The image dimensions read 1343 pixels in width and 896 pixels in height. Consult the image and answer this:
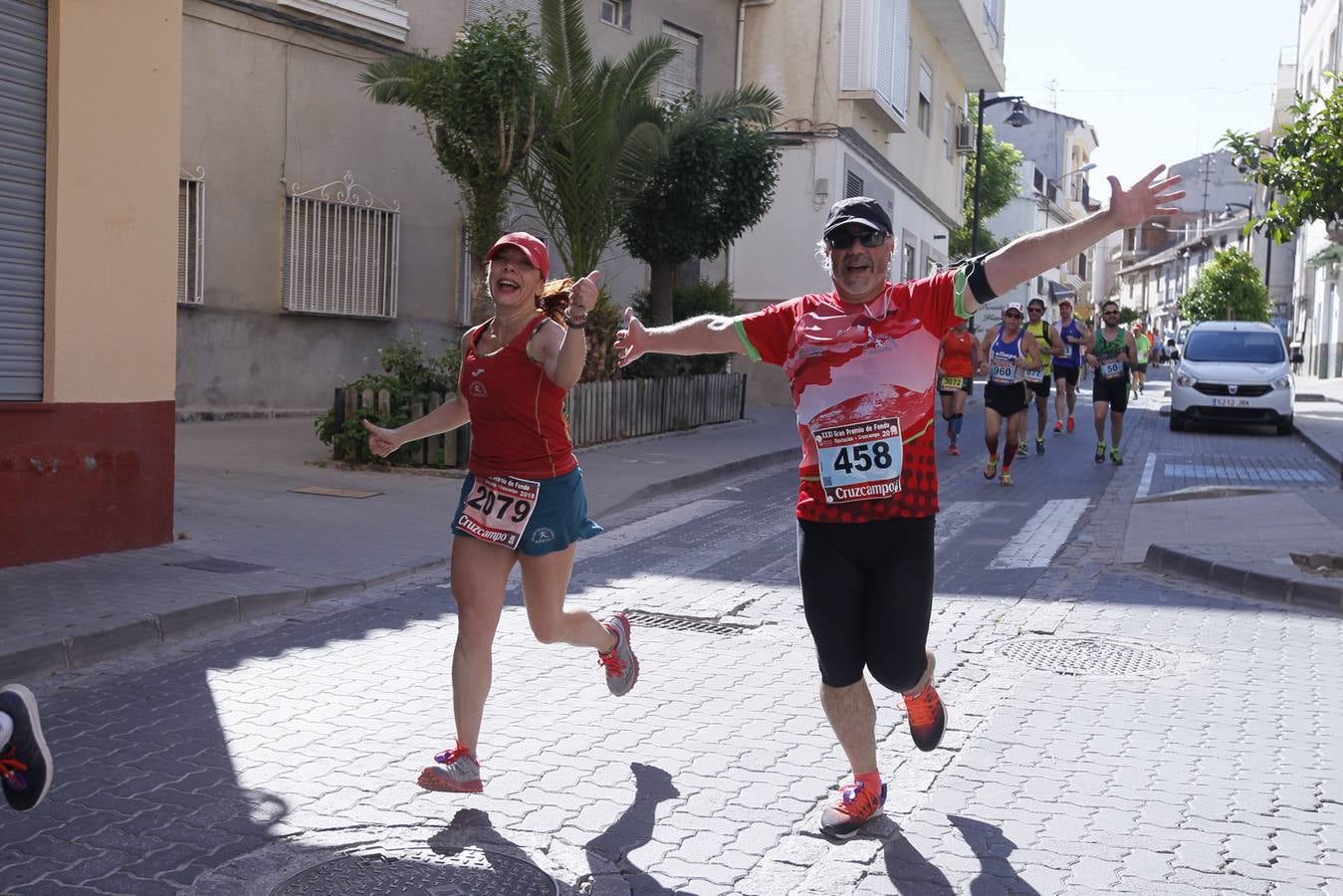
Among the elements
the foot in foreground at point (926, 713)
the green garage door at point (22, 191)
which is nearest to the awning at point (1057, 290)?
the green garage door at point (22, 191)

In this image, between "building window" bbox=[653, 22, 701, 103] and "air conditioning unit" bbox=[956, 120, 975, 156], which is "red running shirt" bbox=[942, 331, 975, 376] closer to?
"building window" bbox=[653, 22, 701, 103]

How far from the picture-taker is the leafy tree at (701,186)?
18656 millimetres

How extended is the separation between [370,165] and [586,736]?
15.1 meters

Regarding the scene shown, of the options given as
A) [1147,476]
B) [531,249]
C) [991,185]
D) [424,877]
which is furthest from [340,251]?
[991,185]

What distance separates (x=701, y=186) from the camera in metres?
18.8

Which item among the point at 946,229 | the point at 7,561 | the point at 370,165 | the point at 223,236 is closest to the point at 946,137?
the point at 946,229

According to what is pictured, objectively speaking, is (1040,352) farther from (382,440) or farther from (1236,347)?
(382,440)

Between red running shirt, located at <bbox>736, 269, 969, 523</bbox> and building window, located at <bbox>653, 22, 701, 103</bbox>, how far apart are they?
2036 centimetres

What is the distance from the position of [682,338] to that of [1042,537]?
7061 mm

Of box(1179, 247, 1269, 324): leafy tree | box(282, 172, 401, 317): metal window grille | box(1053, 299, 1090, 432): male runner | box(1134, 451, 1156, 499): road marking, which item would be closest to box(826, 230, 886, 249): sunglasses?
box(1134, 451, 1156, 499): road marking

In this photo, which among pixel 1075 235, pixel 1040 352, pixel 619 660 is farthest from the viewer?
pixel 1040 352

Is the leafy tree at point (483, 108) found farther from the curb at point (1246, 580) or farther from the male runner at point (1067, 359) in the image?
the curb at point (1246, 580)

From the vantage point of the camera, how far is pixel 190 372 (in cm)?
1670

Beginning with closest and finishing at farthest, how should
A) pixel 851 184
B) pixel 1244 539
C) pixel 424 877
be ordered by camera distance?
pixel 424 877 < pixel 1244 539 < pixel 851 184
